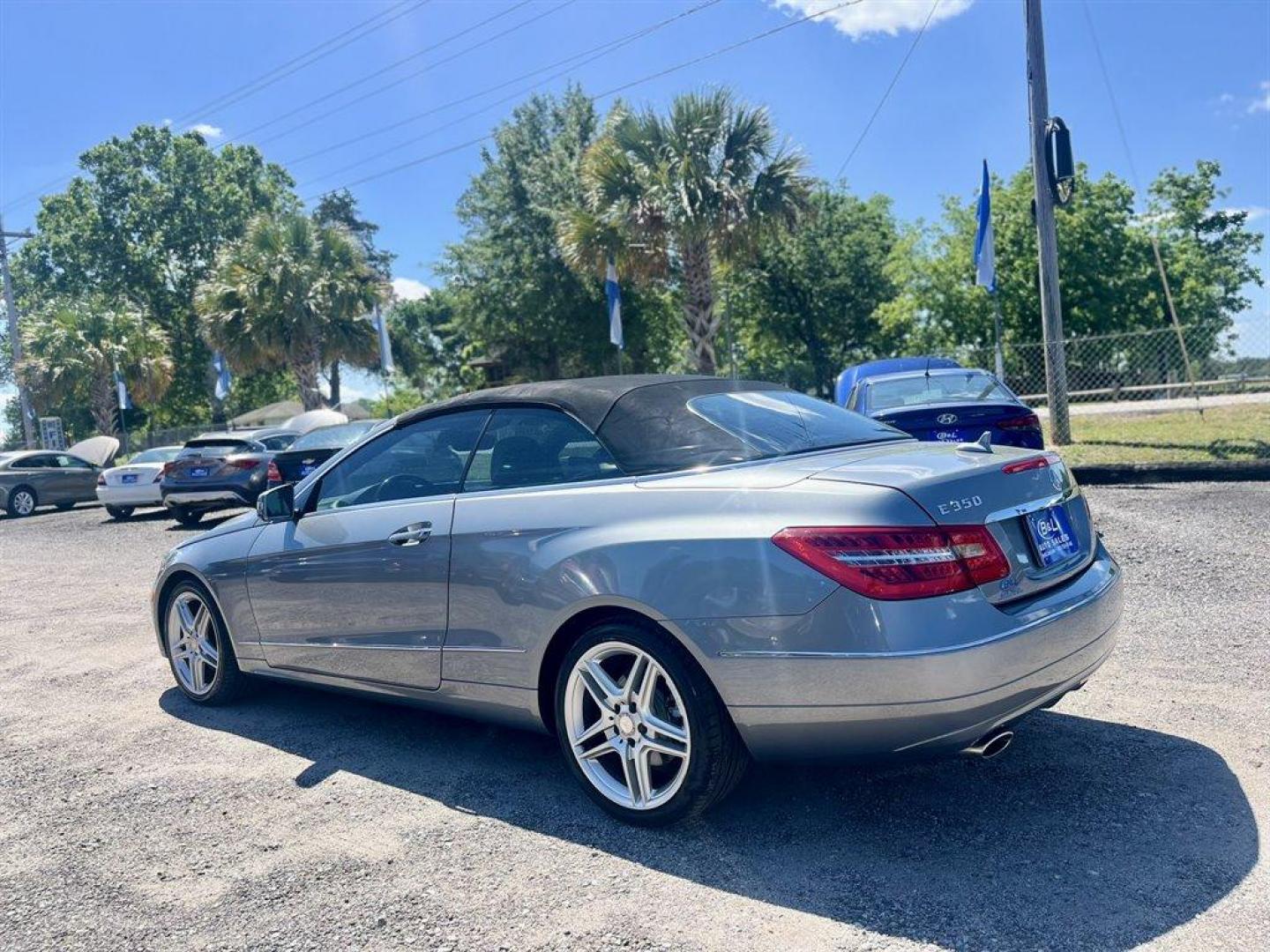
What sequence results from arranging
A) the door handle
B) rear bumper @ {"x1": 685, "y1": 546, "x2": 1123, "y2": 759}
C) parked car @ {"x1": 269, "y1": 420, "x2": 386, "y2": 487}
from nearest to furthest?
rear bumper @ {"x1": 685, "y1": 546, "x2": 1123, "y2": 759} < the door handle < parked car @ {"x1": 269, "y1": 420, "x2": 386, "y2": 487}

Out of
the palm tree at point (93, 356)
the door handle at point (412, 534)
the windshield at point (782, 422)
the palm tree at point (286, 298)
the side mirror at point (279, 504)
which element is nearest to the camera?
the windshield at point (782, 422)

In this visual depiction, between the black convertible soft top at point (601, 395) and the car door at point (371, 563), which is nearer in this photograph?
the black convertible soft top at point (601, 395)

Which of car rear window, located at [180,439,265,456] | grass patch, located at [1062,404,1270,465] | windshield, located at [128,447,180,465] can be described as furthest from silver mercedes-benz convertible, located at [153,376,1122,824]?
windshield, located at [128,447,180,465]

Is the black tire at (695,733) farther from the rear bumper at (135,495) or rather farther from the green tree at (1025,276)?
the green tree at (1025,276)

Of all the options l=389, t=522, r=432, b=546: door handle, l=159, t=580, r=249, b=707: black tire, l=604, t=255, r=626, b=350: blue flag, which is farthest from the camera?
l=604, t=255, r=626, b=350: blue flag

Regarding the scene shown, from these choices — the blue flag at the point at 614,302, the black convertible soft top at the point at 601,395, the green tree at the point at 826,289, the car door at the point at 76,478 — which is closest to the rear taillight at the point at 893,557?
the black convertible soft top at the point at 601,395

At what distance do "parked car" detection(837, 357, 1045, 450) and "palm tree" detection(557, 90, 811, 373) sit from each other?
8.64 m

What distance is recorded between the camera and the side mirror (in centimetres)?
454

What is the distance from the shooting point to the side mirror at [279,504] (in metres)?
4.54

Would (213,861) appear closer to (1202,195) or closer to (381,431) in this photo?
(381,431)

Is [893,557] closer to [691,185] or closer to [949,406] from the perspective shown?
[949,406]

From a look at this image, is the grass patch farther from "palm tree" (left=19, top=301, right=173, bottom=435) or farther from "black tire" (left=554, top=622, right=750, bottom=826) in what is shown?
"palm tree" (left=19, top=301, right=173, bottom=435)

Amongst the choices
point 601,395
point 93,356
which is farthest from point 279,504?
point 93,356

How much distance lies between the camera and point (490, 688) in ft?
12.0
